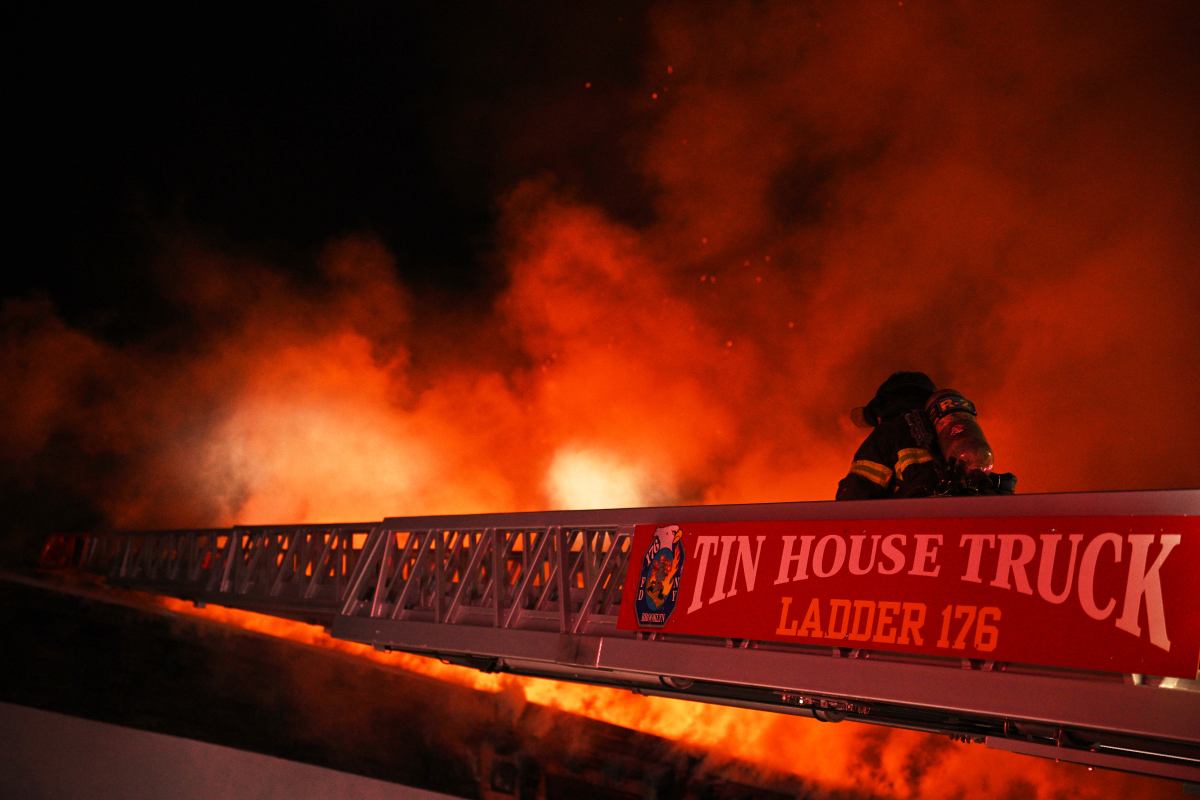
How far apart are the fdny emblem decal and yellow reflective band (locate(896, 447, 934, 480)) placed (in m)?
1.15

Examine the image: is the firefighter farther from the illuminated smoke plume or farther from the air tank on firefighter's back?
the illuminated smoke plume

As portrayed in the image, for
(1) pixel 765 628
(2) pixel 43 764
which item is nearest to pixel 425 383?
(2) pixel 43 764

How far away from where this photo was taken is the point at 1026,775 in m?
9.05

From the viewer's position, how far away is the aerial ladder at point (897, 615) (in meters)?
3.48

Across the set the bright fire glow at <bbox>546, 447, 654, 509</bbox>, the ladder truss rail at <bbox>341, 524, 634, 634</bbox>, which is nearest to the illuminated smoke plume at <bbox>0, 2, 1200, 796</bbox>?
the bright fire glow at <bbox>546, 447, 654, 509</bbox>

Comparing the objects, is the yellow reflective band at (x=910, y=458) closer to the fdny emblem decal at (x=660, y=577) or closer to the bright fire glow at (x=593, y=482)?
the fdny emblem decal at (x=660, y=577)

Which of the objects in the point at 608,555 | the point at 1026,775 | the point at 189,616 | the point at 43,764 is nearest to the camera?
the point at 608,555

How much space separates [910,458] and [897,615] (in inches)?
34.2

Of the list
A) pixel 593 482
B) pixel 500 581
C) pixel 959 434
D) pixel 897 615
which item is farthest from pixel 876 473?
pixel 593 482

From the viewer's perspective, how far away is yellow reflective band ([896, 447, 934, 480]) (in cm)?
461

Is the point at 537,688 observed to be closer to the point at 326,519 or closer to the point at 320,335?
the point at 326,519

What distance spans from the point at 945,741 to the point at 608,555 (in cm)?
598

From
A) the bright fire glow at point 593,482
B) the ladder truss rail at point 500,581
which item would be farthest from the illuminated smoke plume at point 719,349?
the ladder truss rail at point 500,581

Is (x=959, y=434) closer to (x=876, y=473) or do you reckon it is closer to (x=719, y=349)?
(x=876, y=473)
